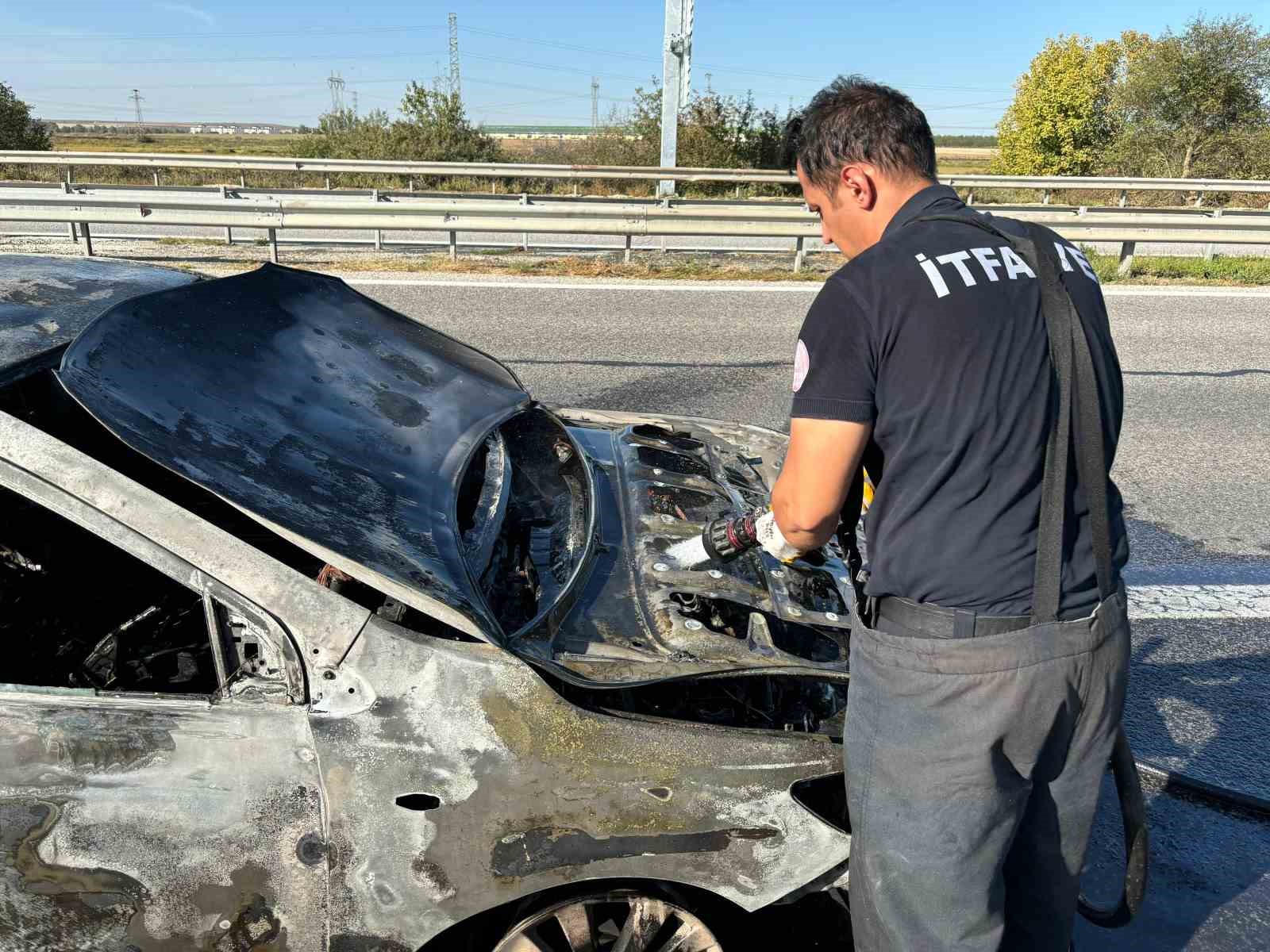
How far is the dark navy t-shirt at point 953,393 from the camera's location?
1648 millimetres

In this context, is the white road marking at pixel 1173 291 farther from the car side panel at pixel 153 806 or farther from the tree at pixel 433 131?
the tree at pixel 433 131

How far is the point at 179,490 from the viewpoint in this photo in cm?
222

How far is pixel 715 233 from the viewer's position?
1128 centimetres

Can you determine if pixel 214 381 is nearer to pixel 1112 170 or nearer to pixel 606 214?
pixel 606 214

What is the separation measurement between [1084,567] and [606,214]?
9.85 meters

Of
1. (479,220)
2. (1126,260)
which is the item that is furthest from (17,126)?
(1126,260)

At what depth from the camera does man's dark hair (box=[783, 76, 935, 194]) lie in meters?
1.82

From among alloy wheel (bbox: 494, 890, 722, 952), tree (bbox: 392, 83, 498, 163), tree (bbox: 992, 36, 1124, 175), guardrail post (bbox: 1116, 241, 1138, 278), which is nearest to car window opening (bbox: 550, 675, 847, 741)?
alloy wheel (bbox: 494, 890, 722, 952)

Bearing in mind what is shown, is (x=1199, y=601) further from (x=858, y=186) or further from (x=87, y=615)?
(x=87, y=615)

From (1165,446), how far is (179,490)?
5.46 metres

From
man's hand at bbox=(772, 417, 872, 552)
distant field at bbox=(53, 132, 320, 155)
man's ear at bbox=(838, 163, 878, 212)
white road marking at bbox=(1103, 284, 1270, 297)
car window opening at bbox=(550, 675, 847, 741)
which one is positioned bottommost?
white road marking at bbox=(1103, 284, 1270, 297)

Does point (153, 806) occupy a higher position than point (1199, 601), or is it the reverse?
point (153, 806)

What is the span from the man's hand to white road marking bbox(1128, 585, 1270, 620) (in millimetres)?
2597

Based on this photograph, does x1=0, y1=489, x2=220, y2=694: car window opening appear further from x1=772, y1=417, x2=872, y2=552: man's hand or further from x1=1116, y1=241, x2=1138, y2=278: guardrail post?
x1=1116, y1=241, x2=1138, y2=278: guardrail post
